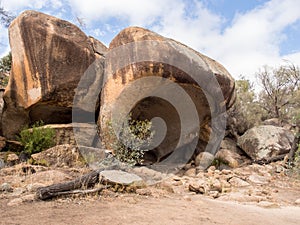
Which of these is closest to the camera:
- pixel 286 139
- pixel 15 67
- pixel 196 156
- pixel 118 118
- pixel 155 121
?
pixel 118 118

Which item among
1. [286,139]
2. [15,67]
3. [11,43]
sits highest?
[11,43]

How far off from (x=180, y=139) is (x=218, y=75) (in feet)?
10.4

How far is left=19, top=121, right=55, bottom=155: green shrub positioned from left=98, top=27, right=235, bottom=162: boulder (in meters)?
1.61

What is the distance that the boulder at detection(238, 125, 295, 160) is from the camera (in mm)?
11398

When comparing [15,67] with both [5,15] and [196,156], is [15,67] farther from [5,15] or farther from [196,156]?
[196,156]

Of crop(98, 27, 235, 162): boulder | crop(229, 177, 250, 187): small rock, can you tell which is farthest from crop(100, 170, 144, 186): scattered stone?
crop(229, 177, 250, 187): small rock

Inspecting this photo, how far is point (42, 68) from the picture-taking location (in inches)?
Result: 328

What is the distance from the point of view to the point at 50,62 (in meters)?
8.36

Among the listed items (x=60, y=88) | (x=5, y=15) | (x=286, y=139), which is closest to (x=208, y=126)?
(x=286, y=139)

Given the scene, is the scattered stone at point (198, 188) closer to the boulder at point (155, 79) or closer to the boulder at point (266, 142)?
the boulder at point (155, 79)

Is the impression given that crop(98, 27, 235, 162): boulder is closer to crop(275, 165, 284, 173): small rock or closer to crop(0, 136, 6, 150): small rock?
crop(275, 165, 284, 173): small rock

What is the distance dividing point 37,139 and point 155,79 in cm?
414

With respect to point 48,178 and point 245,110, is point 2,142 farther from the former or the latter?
point 245,110

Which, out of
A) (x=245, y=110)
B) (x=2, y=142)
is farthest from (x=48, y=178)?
(x=245, y=110)
